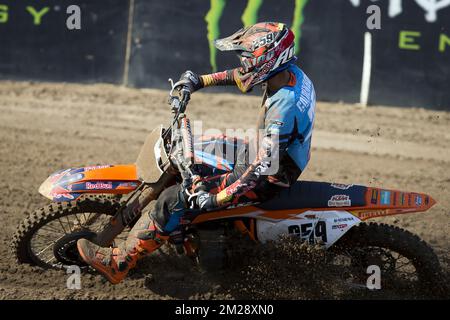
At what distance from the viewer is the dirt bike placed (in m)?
A: 4.34

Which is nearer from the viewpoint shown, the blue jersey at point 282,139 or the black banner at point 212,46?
the blue jersey at point 282,139

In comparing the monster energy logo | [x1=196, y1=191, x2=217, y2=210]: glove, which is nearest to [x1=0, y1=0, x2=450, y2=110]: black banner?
the monster energy logo

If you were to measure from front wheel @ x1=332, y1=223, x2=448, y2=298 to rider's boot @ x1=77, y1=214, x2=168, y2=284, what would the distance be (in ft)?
4.08

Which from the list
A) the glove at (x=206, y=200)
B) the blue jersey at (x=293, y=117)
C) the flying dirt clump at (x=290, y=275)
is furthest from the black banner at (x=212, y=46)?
the glove at (x=206, y=200)

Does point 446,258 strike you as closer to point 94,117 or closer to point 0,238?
point 0,238

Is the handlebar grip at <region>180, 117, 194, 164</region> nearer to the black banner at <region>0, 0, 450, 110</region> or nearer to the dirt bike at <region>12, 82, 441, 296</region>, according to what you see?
the dirt bike at <region>12, 82, 441, 296</region>

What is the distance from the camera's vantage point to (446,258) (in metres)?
5.12

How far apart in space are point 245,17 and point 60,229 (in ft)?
17.3

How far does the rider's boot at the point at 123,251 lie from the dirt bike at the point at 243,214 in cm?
12

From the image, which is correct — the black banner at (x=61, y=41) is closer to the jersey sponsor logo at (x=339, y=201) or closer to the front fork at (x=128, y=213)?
the front fork at (x=128, y=213)

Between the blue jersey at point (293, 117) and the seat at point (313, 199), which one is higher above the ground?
the blue jersey at point (293, 117)

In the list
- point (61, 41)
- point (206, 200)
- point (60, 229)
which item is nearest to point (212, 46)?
point (61, 41)

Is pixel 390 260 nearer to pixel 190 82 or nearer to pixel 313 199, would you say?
pixel 313 199

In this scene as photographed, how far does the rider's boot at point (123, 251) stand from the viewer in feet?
14.1
